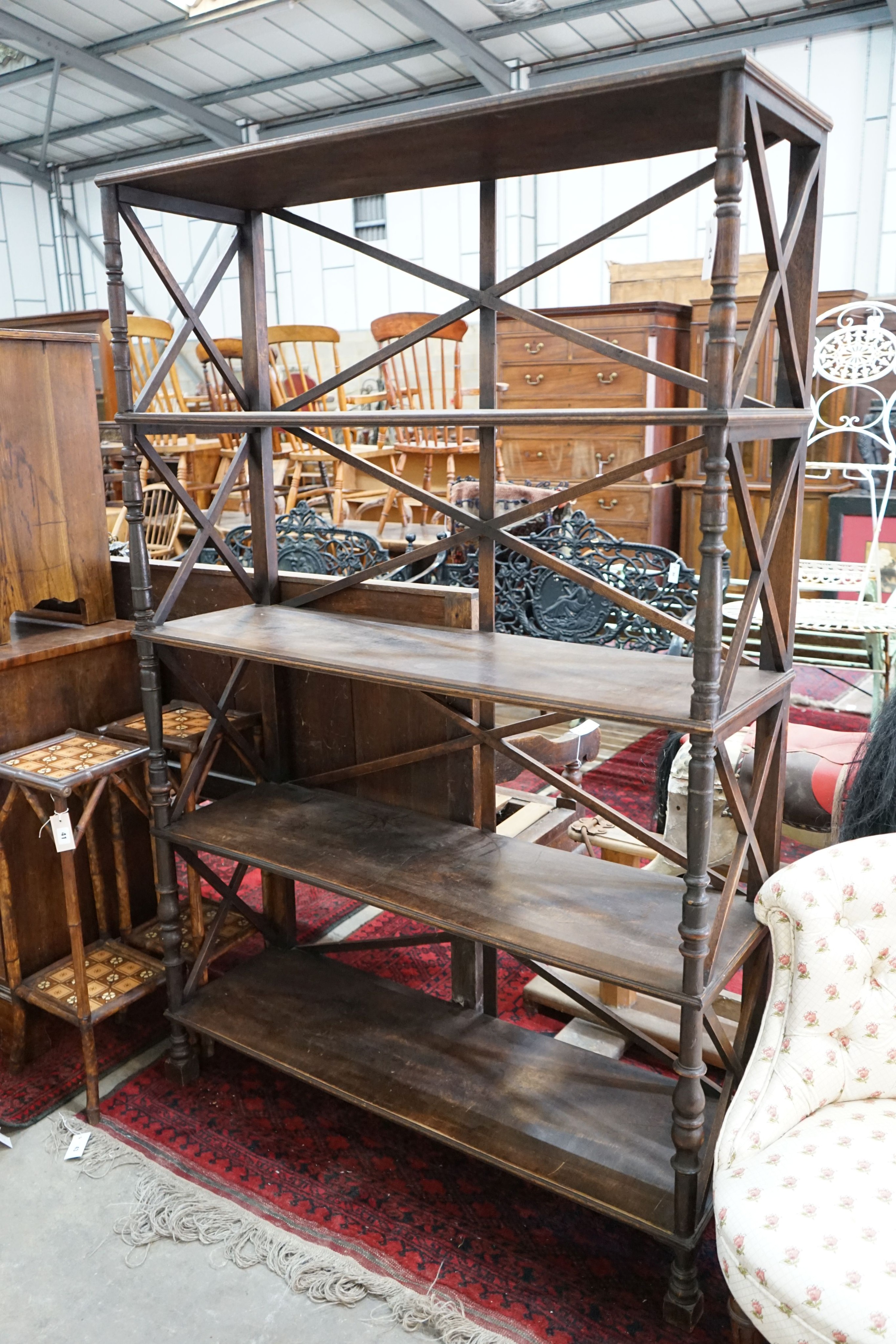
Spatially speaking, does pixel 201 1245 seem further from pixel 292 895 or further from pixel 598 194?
pixel 598 194

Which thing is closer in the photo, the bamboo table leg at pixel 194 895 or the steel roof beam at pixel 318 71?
the bamboo table leg at pixel 194 895

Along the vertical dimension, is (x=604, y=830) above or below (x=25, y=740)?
below

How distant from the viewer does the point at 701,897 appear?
165 centimetres

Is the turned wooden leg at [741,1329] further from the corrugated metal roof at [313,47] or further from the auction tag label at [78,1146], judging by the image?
the corrugated metal roof at [313,47]

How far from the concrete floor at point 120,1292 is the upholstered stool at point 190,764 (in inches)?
25.8

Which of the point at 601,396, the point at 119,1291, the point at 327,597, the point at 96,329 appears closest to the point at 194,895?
the point at 327,597

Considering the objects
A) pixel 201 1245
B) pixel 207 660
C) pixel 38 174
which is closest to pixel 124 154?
pixel 38 174

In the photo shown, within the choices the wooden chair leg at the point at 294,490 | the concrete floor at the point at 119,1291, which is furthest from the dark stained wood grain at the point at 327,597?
the wooden chair leg at the point at 294,490

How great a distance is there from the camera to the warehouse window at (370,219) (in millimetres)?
9492

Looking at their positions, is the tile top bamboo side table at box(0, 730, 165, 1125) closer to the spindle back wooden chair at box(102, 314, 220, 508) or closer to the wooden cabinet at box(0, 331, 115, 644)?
the wooden cabinet at box(0, 331, 115, 644)

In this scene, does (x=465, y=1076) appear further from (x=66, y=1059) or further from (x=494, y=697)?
(x=66, y=1059)

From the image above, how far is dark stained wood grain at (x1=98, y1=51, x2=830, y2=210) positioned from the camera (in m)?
1.50

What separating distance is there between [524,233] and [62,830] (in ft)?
24.0

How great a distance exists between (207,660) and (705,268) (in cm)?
205
